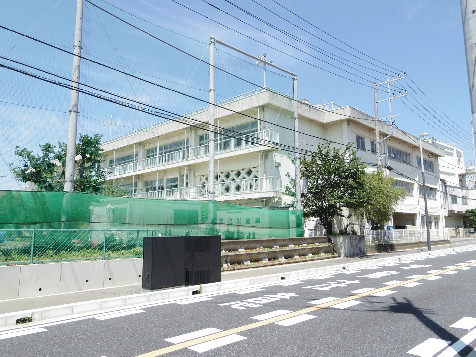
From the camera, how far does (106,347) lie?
527cm

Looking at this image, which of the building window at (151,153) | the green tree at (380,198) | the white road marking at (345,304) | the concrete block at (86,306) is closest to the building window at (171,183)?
the building window at (151,153)

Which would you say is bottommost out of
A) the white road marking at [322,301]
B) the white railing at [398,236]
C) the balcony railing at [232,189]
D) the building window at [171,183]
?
the white road marking at [322,301]

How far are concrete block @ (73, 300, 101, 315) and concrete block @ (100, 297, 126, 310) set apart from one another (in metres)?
0.12

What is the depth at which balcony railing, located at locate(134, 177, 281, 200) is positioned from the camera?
26.6 m

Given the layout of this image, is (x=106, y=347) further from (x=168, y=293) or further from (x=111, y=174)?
(x=111, y=174)

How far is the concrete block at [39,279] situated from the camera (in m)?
9.17

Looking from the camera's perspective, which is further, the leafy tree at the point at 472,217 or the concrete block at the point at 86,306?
the leafy tree at the point at 472,217

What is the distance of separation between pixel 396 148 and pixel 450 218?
24566 millimetres

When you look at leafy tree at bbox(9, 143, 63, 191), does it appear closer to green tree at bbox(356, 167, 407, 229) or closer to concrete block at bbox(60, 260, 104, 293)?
concrete block at bbox(60, 260, 104, 293)

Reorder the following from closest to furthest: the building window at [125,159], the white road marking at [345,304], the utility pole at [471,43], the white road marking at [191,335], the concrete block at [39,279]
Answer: the utility pole at [471,43], the white road marking at [191,335], the white road marking at [345,304], the concrete block at [39,279], the building window at [125,159]

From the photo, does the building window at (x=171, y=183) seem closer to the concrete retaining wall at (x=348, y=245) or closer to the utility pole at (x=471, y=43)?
the concrete retaining wall at (x=348, y=245)

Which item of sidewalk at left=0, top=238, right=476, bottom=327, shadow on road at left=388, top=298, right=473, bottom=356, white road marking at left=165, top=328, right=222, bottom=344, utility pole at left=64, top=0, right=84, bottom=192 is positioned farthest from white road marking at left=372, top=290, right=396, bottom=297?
utility pole at left=64, top=0, right=84, bottom=192

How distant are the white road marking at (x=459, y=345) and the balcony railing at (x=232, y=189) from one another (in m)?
20.5

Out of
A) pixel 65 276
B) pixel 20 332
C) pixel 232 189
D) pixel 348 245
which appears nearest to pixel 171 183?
Result: pixel 232 189
